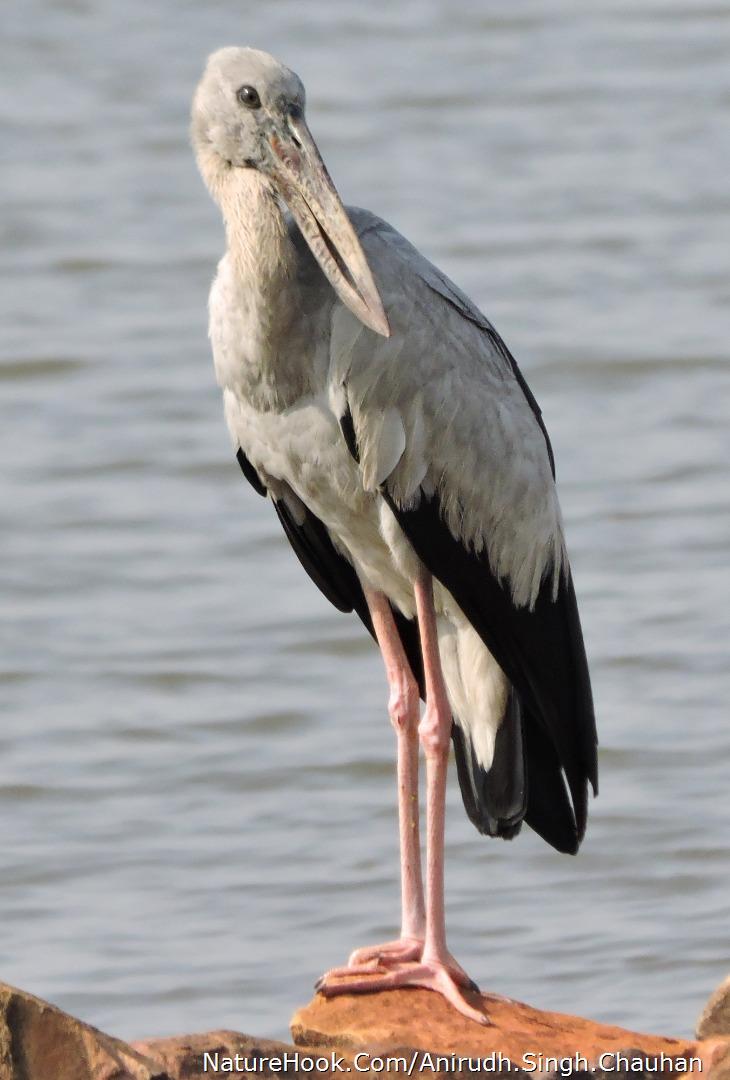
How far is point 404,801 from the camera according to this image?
7449 millimetres

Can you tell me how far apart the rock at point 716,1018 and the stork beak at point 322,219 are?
2.01 metres

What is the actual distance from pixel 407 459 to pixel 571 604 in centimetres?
→ 84

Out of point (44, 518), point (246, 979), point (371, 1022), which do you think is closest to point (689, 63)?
point (44, 518)

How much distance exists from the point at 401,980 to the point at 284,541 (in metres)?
5.63

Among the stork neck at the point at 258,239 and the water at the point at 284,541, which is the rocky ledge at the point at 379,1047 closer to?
the water at the point at 284,541

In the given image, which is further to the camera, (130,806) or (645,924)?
(130,806)

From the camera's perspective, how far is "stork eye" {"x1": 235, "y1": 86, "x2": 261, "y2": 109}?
22.7ft

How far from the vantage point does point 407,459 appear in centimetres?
697

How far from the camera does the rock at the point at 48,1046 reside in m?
5.52

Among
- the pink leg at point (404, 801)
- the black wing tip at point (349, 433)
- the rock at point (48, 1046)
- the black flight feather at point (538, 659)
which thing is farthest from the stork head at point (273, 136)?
the rock at point (48, 1046)

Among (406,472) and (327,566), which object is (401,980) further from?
(406,472)

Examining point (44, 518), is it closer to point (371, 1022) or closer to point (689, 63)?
point (371, 1022)

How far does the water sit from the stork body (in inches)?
45.3

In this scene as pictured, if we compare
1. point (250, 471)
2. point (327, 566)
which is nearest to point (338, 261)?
point (250, 471)
